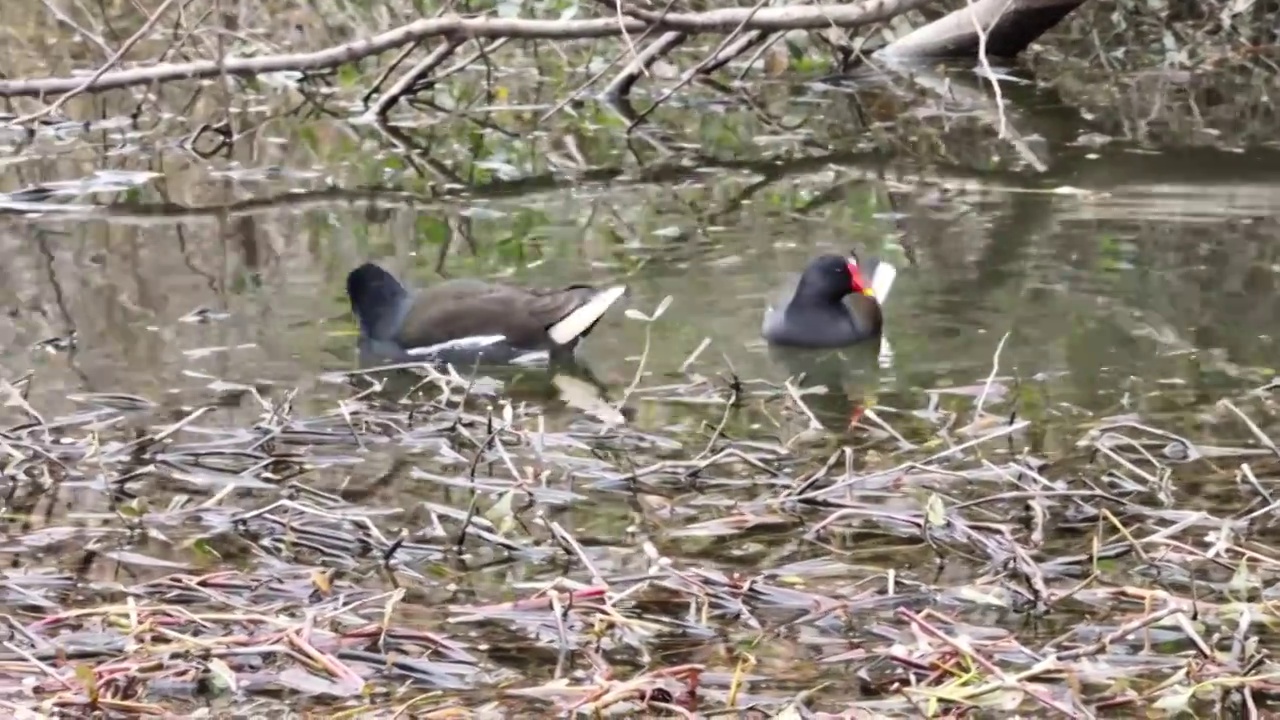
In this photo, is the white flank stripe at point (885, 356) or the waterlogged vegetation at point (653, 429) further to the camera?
the white flank stripe at point (885, 356)

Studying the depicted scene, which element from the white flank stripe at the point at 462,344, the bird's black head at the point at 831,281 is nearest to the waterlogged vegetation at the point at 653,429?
the white flank stripe at the point at 462,344

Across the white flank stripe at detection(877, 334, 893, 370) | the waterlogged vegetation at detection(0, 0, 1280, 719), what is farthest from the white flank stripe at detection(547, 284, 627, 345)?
the white flank stripe at detection(877, 334, 893, 370)

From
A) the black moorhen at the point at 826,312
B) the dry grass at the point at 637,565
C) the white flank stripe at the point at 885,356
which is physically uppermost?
the dry grass at the point at 637,565

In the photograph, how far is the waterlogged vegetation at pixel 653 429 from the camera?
442 cm

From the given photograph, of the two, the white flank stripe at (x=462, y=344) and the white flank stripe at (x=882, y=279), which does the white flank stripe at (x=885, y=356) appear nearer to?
the white flank stripe at (x=882, y=279)

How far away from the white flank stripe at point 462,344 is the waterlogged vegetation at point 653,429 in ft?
0.39

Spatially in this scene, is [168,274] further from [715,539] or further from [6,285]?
[715,539]

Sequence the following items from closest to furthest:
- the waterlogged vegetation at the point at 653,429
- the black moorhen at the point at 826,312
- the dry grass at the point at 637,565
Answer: the dry grass at the point at 637,565 < the waterlogged vegetation at the point at 653,429 < the black moorhen at the point at 826,312

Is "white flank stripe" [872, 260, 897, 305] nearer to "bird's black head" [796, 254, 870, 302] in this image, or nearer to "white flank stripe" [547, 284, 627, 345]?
"bird's black head" [796, 254, 870, 302]

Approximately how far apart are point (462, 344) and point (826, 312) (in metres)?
1.52

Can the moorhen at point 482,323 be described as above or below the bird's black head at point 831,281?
below

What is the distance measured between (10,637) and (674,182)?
738 cm

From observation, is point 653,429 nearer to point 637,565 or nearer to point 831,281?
point 637,565

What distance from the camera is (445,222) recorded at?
35.0ft
